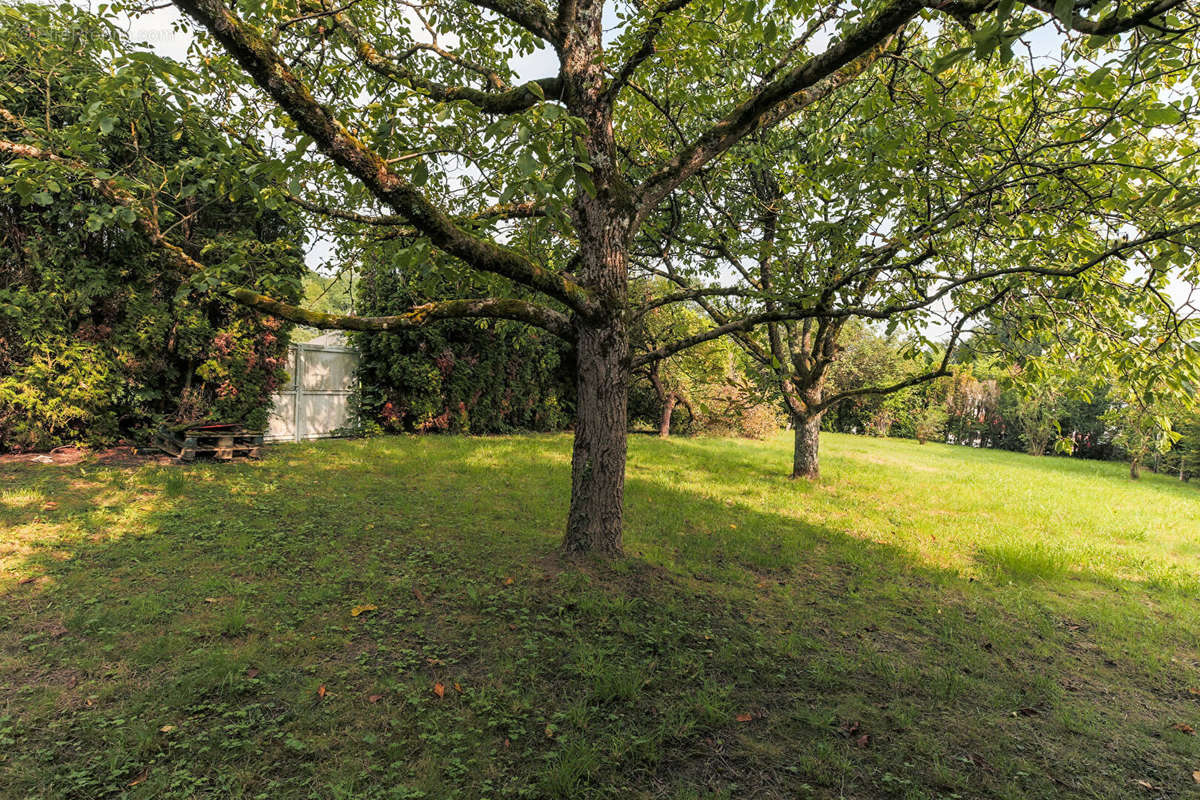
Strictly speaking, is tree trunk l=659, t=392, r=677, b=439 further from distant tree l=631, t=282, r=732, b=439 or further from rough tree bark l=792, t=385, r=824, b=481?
rough tree bark l=792, t=385, r=824, b=481

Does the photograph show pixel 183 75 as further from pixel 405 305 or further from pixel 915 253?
pixel 405 305

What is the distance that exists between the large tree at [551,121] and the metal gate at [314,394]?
645cm

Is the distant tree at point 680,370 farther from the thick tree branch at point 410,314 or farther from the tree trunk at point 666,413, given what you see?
the thick tree branch at point 410,314

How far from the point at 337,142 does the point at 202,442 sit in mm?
7376

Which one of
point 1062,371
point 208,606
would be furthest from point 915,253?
point 208,606

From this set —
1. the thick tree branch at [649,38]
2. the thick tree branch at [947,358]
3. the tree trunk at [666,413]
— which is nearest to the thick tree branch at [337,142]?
the thick tree branch at [649,38]

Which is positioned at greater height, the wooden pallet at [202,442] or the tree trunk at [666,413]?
the tree trunk at [666,413]

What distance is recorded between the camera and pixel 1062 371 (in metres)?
5.39

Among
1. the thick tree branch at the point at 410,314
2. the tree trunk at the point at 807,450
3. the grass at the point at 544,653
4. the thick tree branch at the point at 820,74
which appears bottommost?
the grass at the point at 544,653

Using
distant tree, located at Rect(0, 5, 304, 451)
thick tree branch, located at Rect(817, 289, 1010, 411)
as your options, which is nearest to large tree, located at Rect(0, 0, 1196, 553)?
thick tree branch, located at Rect(817, 289, 1010, 411)

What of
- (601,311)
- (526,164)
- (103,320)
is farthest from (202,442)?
(526,164)

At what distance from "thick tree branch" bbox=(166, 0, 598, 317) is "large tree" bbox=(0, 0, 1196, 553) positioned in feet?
0.03

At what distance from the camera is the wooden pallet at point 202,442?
7883 millimetres

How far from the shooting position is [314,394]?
11.5 metres
